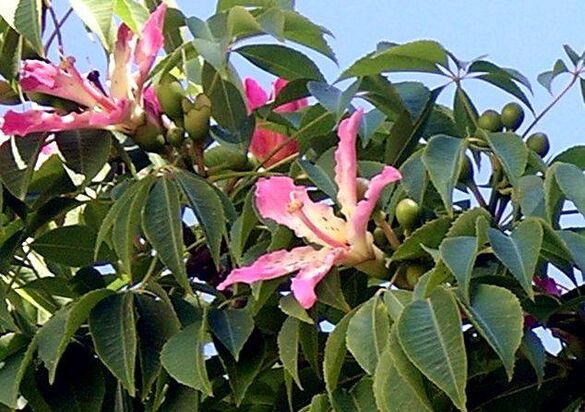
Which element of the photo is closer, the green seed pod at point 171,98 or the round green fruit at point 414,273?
the round green fruit at point 414,273

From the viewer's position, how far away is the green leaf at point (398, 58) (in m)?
0.92

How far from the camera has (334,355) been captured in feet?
2.56

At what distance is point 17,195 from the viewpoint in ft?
2.96

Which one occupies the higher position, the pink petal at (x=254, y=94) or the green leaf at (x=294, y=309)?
the pink petal at (x=254, y=94)

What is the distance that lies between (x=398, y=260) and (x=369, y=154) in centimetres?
16

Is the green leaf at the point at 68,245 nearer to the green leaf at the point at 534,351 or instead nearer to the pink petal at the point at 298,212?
the pink petal at the point at 298,212

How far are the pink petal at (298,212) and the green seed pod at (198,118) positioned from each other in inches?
3.7

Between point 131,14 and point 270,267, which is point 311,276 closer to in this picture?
point 270,267

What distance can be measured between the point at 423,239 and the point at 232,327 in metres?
0.13

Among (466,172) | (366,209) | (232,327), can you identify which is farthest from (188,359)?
(466,172)

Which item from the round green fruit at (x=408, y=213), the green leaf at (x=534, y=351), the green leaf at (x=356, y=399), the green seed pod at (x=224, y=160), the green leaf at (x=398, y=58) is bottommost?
the green leaf at (x=356, y=399)

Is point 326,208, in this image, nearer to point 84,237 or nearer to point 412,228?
point 412,228

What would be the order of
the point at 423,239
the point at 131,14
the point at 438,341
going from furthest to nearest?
the point at 131,14 < the point at 423,239 < the point at 438,341

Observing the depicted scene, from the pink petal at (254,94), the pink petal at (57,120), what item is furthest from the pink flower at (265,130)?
the pink petal at (57,120)
